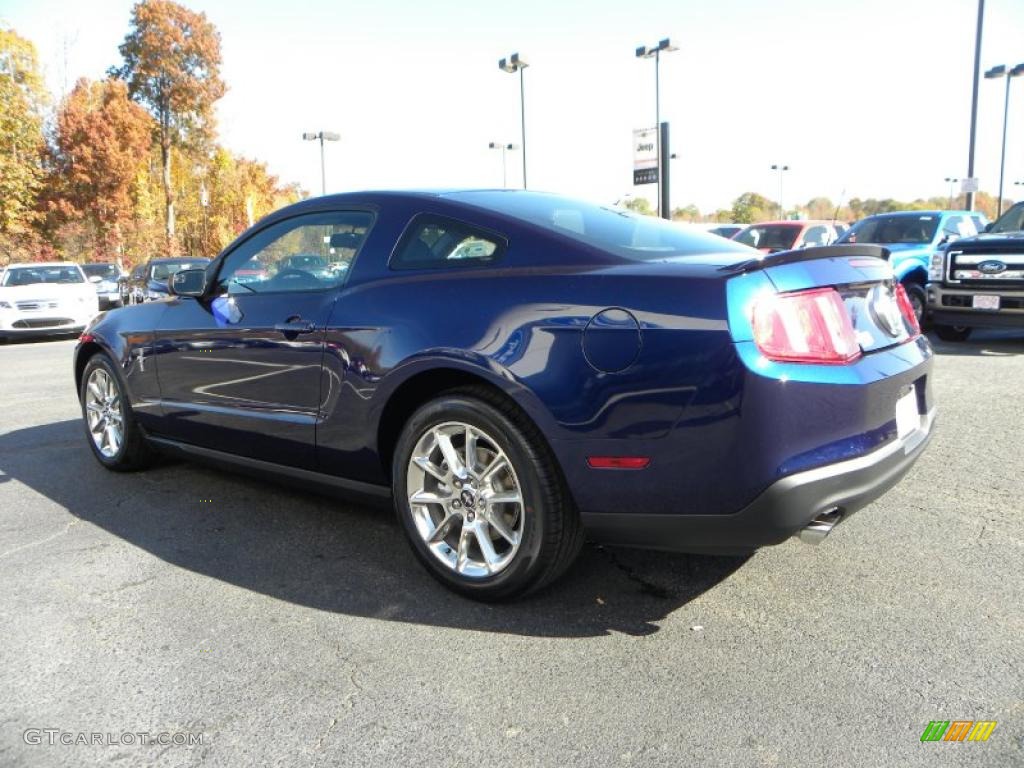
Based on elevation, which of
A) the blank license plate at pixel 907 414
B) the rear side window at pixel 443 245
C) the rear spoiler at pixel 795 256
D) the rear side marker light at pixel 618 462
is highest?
the rear side window at pixel 443 245

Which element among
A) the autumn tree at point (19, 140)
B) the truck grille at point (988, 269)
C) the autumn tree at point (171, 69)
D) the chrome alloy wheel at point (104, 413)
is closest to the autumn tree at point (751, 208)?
the autumn tree at point (171, 69)

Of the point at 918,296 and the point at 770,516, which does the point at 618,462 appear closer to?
the point at 770,516

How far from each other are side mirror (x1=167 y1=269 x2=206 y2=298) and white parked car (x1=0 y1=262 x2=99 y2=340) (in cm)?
1265

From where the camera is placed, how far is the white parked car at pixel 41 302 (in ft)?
48.2

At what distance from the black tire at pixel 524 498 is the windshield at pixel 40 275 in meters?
15.6

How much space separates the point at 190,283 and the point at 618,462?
8.67 feet

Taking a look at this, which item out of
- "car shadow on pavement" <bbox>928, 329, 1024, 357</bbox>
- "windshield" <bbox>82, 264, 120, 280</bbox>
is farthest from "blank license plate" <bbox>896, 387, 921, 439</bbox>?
"windshield" <bbox>82, 264, 120, 280</bbox>

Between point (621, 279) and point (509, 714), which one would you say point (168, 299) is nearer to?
point (621, 279)

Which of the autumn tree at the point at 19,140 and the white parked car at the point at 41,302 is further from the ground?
the autumn tree at the point at 19,140

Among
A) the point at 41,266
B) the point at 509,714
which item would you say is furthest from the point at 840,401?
the point at 41,266

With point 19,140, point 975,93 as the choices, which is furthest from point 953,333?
point 19,140

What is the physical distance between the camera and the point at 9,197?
30453 mm

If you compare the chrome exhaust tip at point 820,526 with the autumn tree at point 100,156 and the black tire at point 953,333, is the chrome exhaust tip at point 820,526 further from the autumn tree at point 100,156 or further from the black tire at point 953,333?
the autumn tree at point 100,156

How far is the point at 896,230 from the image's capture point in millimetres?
12508
